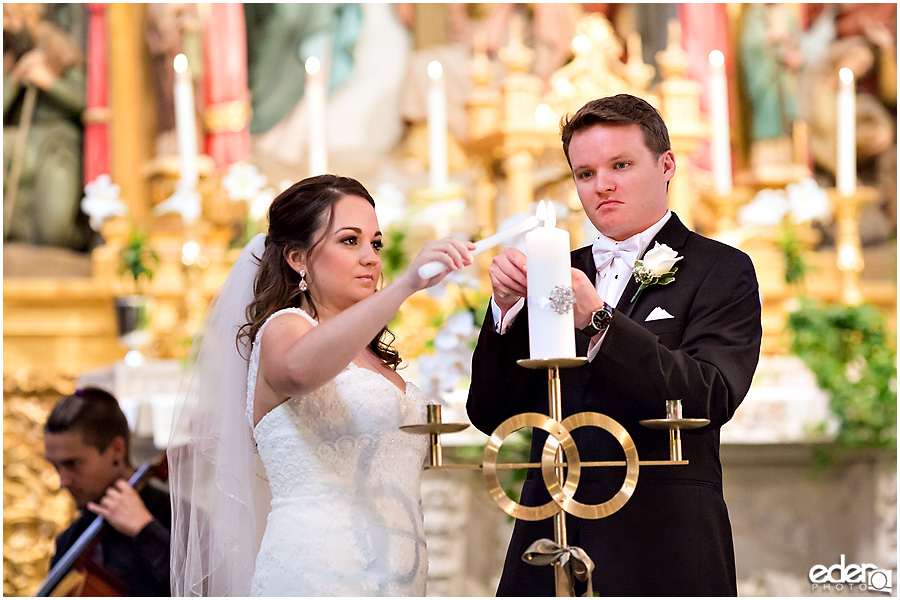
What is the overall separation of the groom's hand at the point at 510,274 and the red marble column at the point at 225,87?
12.5 ft

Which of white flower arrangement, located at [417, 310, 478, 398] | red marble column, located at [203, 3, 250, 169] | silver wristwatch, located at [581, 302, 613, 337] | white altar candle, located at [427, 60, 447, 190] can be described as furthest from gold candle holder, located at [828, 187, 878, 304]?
silver wristwatch, located at [581, 302, 613, 337]

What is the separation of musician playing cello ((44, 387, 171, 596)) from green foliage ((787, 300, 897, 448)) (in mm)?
2330

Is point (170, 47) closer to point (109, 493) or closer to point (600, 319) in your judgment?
point (109, 493)

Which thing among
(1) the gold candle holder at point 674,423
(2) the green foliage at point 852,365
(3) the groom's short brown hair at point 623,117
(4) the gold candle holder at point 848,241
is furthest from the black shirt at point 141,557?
(4) the gold candle holder at point 848,241

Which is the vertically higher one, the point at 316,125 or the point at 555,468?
the point at 316,125

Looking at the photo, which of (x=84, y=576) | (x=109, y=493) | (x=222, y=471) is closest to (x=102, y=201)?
(x=109, y=493)

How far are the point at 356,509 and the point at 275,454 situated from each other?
0.69 ft

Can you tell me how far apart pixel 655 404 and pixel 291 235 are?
95cm

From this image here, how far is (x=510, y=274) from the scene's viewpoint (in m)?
2.01

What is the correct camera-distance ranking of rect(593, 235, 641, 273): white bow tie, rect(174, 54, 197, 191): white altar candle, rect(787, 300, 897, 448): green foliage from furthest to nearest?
1. rect(174, 54, 197, 191): white altar candle
2. rect(787, 300, 897, 448): green foliage
3. rect(593, 235, 641, 273): white bow tie

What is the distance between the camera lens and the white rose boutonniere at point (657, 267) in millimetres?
2205

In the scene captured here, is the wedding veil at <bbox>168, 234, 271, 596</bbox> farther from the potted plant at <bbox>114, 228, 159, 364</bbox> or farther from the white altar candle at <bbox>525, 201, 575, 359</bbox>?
the potted plant at <bbox>114, 228, 159, 364</bbox>

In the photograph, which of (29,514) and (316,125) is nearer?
(29,514)

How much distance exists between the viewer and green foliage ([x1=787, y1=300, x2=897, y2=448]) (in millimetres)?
3955
